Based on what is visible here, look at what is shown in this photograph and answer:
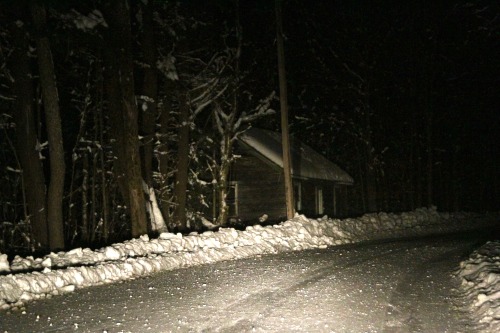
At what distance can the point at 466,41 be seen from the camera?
31.8 m

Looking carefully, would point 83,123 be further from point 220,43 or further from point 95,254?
point 95,254

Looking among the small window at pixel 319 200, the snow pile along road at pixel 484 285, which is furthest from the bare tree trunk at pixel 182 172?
the small window at pixel 319 200

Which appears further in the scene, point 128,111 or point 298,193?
point 298,193

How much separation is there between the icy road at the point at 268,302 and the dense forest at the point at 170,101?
6.00 meters

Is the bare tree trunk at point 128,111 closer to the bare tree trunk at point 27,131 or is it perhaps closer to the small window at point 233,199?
the bare tree trunk at point 27,131

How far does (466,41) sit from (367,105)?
8346 mm

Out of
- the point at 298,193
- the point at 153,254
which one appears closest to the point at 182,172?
the point at 153,254

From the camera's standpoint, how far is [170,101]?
22.0 metres

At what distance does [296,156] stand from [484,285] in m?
24.3

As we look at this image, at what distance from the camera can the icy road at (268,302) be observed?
684 centimetres

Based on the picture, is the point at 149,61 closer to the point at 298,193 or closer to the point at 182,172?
the point at 182,172

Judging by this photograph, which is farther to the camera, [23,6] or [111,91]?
[111,91]

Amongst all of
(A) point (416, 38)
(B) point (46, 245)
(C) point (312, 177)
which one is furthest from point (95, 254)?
(A) point (416, 38)

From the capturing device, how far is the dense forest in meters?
15.2
